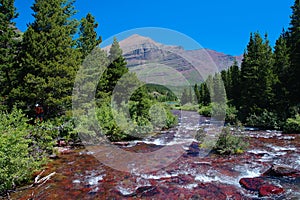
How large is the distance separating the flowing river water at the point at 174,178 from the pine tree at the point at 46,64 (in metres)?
4.35

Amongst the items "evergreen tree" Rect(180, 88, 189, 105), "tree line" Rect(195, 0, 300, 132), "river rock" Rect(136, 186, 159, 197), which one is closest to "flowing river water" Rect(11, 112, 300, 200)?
"river rock" Rect(136, 186, 159, 197)

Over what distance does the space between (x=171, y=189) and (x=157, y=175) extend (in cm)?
156

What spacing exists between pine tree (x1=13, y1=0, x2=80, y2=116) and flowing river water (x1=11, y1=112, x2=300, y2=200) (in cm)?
435

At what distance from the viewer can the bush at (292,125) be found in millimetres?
19533

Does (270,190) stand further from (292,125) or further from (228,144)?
(292,125)

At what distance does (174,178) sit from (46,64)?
11.0 m

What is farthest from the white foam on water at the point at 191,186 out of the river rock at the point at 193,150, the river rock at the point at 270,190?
the river rock at the point at 193,150

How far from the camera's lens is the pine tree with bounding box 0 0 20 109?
15.4 meters

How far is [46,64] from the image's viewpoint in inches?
582

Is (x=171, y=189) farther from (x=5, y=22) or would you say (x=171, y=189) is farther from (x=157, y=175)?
(x=5, y=22)

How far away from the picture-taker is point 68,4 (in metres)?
25.1

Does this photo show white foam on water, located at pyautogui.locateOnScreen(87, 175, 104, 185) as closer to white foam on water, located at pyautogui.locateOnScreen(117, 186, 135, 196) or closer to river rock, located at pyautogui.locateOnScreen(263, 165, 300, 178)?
white foam on water, located at pyautogui.locateOnScreen(117, 186, 135, 196)

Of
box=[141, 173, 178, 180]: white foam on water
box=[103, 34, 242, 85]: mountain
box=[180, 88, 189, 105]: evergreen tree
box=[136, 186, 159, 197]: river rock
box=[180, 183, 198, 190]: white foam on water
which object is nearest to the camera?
box=[136, 186, 159, 197]: river rock

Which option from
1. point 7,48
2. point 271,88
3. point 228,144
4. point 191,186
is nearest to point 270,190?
point 191,186
